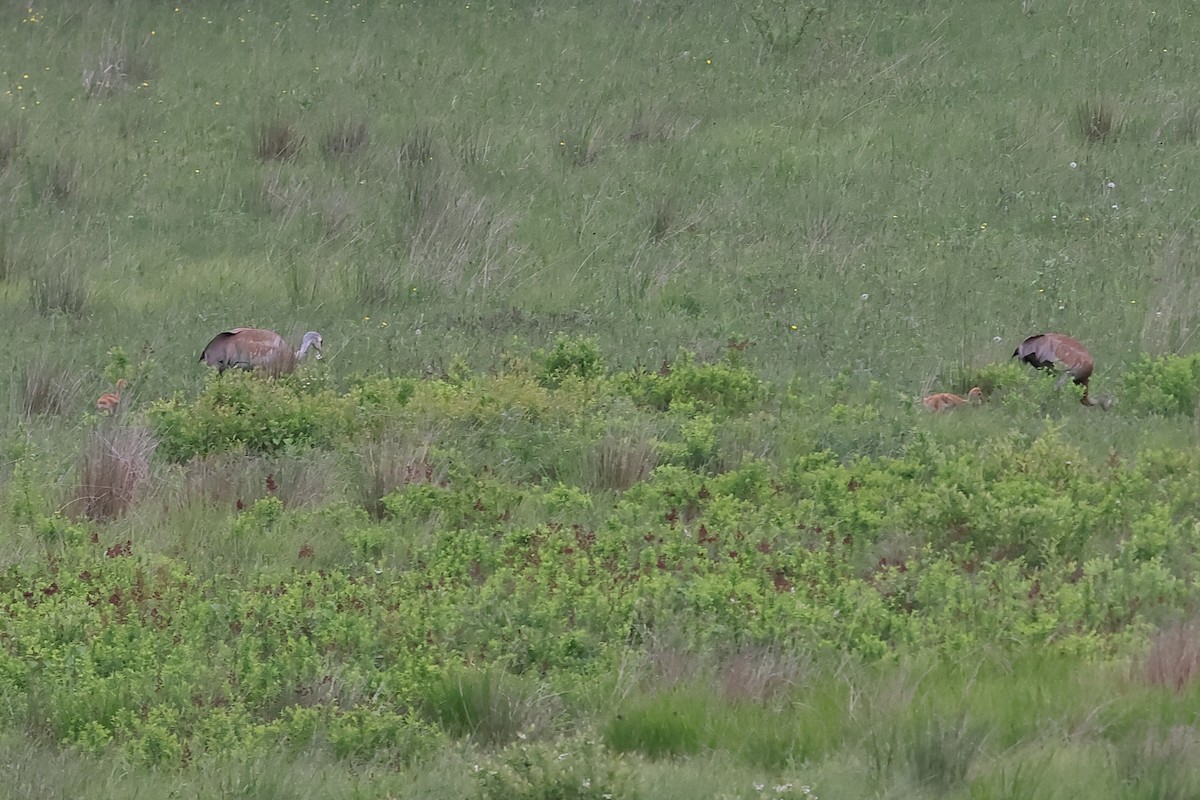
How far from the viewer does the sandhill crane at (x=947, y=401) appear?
7.94 m

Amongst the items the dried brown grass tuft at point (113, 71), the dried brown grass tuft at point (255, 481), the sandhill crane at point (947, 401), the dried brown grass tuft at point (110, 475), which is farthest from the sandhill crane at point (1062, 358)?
the dried brown grass tuft at point (113, 71)

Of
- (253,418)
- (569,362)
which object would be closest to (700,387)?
(569,362)

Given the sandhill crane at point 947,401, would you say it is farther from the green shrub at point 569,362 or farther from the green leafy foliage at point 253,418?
the green leafy foliage at point 253,418

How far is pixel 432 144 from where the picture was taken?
13266mm

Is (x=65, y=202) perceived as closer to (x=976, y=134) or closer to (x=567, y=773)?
(x=976, y=134)

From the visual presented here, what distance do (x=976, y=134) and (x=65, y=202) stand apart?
725 centimetres

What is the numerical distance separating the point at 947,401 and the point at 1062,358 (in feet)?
2.36

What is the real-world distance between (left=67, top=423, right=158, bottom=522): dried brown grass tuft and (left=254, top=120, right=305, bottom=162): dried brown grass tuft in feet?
21.9

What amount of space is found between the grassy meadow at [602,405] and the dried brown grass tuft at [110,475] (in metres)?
0.03

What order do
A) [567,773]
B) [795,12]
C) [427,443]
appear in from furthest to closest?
[795,12], [427,443], [567,773]

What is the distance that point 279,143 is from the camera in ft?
44.4

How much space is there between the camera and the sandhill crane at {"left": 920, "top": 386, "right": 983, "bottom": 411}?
7941mm

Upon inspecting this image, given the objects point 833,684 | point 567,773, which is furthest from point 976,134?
point 567,773

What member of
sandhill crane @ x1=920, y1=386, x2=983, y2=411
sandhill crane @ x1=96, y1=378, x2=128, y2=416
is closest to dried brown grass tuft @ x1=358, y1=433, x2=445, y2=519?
sandhill crane @ x1=96, y1=378, x2=128, y2=416
